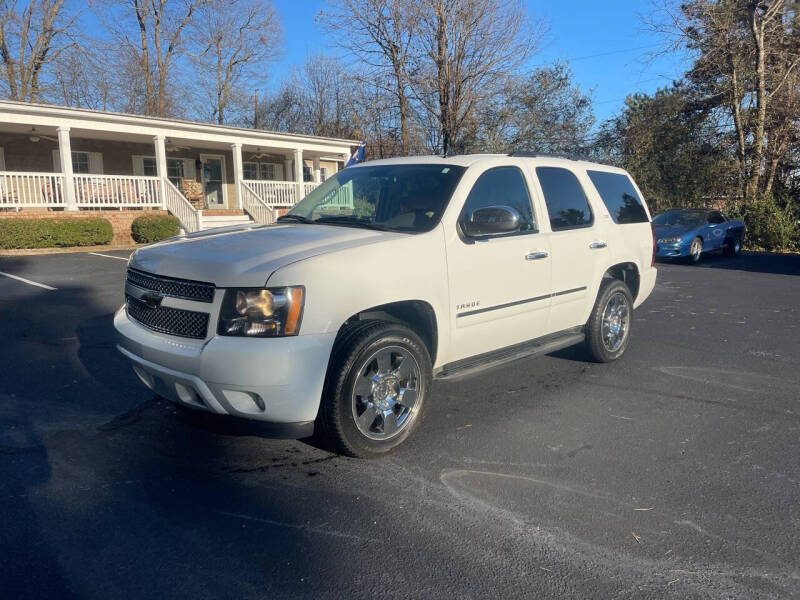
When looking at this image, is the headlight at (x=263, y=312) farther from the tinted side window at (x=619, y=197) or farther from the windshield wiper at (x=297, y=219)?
the tinted side window at (x=619, y=197)

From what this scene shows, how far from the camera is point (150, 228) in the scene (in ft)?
60.4

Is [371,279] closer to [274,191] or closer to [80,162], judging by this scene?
[274,191]

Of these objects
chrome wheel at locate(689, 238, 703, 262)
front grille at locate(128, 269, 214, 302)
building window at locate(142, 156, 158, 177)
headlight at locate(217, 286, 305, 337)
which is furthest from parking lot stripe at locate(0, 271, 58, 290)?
chrome wheel at locate(689, 238, 703, 262)

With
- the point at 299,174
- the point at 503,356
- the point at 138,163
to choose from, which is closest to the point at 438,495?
the point at 503,356

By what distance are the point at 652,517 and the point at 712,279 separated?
429 inches

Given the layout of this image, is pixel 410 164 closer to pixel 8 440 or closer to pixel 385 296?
pixel 385 296

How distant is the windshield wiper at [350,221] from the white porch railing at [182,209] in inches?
624

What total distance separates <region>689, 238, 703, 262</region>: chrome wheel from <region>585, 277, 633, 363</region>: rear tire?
36.5ft

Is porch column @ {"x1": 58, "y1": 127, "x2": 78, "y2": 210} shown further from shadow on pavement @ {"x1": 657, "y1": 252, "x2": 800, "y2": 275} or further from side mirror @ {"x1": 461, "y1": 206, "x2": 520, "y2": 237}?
side mirror @ {"x1": 461, "y1": 206, "x2": 520, "y2": 237}

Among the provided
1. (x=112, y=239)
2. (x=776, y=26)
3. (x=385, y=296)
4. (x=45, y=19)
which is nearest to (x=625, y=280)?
(x=385, y=296)

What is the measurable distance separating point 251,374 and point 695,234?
1547 cm

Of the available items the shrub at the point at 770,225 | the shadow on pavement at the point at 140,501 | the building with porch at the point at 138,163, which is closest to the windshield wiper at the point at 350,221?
the shadow on pavement at the point at 140,501

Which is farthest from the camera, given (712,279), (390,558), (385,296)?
(712,279)

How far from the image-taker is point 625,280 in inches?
245
